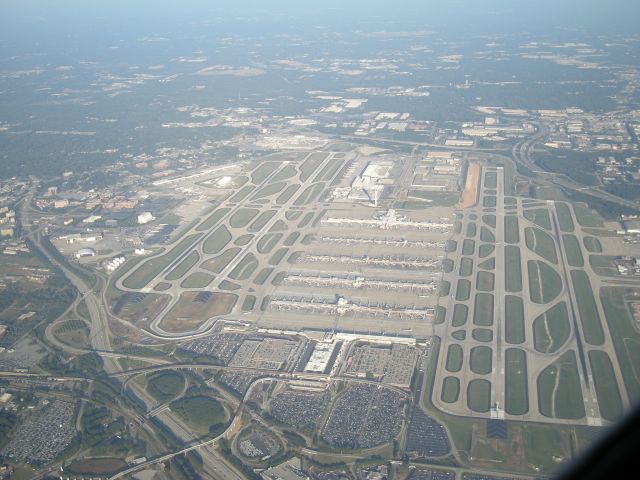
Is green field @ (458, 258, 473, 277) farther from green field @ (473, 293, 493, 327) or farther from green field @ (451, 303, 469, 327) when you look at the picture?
green field @ (451, 303, 469, 327)

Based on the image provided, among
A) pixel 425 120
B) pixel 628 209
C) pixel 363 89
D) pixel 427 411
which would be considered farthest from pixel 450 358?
pixel 363 89

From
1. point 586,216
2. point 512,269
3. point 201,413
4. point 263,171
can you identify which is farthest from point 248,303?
point 586,216

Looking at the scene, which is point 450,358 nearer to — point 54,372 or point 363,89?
point 54,372

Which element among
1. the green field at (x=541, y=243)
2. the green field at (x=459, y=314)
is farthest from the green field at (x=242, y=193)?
the green field at (x=459, y=314)

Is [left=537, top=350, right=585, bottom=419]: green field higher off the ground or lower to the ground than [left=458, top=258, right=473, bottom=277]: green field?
higher

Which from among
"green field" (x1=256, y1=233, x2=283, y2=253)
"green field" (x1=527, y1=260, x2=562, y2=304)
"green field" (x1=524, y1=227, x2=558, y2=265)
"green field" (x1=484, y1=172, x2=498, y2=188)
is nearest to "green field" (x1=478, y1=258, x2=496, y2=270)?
"green field" (x1=527, y1=260, x2=562, y2=304)

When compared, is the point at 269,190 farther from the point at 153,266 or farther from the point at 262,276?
the point at 262,276
